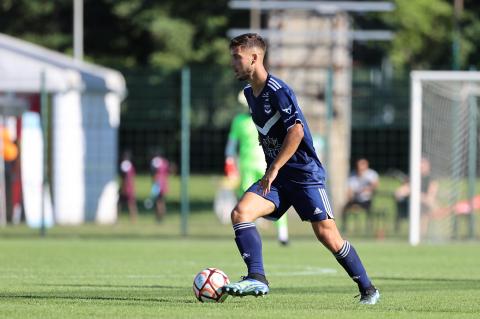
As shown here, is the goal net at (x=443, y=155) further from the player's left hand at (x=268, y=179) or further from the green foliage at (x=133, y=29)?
the green foliage at (x=133, y=29)

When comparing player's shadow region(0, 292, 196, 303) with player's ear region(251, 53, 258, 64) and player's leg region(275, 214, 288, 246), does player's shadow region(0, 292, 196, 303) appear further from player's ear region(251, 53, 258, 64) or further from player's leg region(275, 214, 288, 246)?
player's leg region(275, 214, 288, 246)

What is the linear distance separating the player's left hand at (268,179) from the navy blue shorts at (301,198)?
97 mm

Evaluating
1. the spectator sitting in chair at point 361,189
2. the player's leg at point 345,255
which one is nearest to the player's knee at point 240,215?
the player's leg at point 345,255

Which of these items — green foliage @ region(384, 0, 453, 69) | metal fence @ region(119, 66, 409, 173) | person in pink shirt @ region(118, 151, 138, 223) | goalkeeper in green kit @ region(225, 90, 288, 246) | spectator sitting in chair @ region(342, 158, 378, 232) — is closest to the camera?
goalkeeper in green kit @ region(225, 90, 288, 246)

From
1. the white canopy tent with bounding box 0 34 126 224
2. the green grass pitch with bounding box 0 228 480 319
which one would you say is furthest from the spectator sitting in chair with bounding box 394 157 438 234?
→ the white canopy tent with bounding box 0 34 126 224

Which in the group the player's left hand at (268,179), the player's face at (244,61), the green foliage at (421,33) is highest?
the green foliage at (421,33)

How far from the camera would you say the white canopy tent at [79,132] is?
25188 millimetres

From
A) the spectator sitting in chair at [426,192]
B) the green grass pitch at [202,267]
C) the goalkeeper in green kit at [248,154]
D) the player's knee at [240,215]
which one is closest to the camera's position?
the green grass pitch at [202,267]

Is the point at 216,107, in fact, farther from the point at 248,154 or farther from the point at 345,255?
the point at 345,255

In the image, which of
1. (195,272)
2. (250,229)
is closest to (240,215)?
(250,229)

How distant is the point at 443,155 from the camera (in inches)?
817

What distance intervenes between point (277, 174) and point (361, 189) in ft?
48.0

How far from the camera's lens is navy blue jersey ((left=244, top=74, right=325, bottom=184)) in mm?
9031

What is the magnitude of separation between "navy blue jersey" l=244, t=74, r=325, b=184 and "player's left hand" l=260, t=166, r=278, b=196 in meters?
0.22
